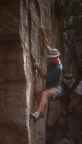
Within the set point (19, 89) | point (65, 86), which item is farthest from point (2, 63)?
point (65, 86)

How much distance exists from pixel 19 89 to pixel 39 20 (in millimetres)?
2666

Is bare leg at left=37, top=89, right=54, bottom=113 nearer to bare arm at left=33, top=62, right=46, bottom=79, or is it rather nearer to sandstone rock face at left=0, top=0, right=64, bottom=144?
sandstone rock face at left=0, top=0, right=64, bottom=144

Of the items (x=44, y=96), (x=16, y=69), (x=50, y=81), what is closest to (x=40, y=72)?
(x=50, y=81)

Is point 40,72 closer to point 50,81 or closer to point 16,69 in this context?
point 50,81

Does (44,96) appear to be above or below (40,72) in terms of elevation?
below

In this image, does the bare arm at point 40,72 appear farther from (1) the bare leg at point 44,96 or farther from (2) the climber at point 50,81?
(1) the bare leg at point 44,96

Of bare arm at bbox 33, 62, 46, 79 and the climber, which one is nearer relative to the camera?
the climber

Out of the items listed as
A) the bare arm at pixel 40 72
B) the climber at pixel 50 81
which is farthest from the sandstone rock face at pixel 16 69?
the climber at pixel 50 81

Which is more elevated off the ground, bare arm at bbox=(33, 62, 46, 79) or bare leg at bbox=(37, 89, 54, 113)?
bare arm at bbox=(33, 62, 46, 79)

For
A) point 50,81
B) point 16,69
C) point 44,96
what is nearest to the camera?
point 16,69

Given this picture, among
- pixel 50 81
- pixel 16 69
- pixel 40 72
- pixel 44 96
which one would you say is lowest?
pixel 44 96

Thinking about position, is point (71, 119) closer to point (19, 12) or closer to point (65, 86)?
point (65, 86)

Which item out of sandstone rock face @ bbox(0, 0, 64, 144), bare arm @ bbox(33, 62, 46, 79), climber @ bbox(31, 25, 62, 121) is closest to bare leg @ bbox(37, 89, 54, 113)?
climber @ bbox(31, 25, 62, 121)

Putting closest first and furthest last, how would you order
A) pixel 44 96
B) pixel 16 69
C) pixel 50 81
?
pixel 16 69, pixel 44 96, pixel 50 81
